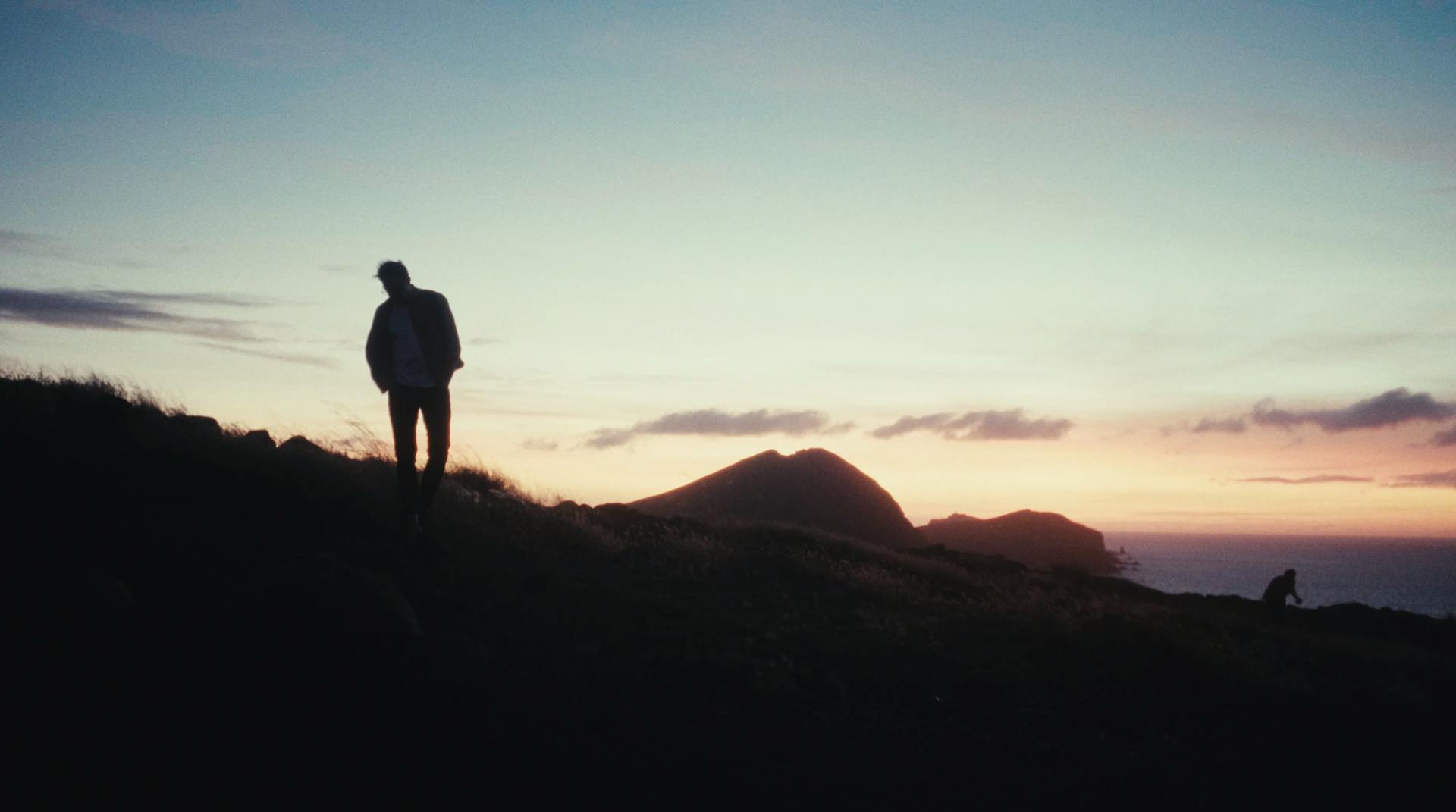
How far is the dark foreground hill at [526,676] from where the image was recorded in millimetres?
4047

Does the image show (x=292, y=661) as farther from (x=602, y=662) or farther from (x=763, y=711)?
(x=763, y=711)

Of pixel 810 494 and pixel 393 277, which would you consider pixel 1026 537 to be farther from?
pixel 393 277

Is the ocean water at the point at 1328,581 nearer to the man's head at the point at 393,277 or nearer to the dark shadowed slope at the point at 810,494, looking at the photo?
the dark shadowed slope at the point at 810,494

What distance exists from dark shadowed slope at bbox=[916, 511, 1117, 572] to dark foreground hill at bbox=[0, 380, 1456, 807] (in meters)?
87.9

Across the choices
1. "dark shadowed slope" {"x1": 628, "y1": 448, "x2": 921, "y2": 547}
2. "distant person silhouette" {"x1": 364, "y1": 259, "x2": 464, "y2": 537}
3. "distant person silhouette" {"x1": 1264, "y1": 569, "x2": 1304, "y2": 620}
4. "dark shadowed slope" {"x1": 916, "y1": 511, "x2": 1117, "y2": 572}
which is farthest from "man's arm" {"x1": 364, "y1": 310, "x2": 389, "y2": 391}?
"dark shadowed slope" {"x1": 916, "y1": 511, "x2": 1117, "y2": 572}

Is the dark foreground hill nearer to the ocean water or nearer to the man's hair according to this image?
the man's hair

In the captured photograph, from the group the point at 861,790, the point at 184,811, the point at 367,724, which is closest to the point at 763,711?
the point at 861,790

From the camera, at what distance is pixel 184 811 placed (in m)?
3.44

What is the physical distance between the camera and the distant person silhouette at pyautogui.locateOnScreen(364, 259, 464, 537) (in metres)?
7.21

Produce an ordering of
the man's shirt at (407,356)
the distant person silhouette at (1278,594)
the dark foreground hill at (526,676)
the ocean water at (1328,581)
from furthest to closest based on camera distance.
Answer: the ocean water at (1328,581), the distant person silhouette at (1278,594), the man's shirt at (407,356), the dark foreground hill at (526,676)

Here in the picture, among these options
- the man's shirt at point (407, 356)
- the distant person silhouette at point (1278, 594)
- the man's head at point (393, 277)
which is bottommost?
the distant person silhouette at point (1278, 594)

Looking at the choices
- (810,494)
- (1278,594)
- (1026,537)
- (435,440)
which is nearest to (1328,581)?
(1026,537)

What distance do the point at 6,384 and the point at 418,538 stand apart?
5.50m

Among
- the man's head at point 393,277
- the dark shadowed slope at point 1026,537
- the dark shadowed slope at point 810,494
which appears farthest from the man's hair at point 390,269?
the dark shadowed slope at point 1026,537
